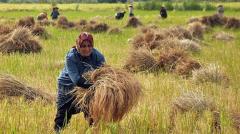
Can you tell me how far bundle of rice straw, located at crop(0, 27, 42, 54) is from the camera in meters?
15.5

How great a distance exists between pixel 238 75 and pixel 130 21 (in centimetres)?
1788

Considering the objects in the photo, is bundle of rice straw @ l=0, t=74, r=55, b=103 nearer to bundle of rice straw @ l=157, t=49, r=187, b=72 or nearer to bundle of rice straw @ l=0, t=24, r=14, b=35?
bundle of rice straw @ l=157, t=49, r=187, b=72

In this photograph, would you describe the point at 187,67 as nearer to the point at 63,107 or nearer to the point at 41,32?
the point at 63,107

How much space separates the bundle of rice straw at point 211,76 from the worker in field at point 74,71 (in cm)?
448

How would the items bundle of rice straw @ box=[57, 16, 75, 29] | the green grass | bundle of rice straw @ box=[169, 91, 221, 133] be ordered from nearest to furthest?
1. the green grass
2. bundle of rice straw @ box=[169, 91, 221, 133]
3. bundle of rice straw @ box=[57, 16, 75, 29]

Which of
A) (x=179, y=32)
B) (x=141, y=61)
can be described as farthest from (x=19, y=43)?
(x=179, y=32)

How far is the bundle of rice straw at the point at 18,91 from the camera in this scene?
8.62 meters

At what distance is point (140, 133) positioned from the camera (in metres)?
6.80

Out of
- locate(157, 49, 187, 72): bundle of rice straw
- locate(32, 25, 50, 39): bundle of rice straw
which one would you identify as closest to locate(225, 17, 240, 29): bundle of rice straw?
locate(32, 25, 50, 39): bundle of rice straw

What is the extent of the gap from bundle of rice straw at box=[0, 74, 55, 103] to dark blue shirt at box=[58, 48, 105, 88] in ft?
6.81

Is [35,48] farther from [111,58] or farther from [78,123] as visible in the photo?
[78,123]

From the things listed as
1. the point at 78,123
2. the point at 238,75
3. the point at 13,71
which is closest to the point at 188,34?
the point at 238,75

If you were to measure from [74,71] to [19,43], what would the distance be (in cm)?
943

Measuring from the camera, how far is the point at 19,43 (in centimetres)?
1565
